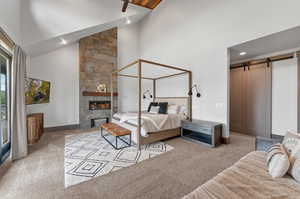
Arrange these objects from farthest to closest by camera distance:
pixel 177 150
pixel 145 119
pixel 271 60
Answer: pixel 271 60
pixel 145 119
pixel 177 150

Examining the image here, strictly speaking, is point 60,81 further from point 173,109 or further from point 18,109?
point 173,109

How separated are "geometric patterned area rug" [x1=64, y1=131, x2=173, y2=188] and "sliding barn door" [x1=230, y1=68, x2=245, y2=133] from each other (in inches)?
118

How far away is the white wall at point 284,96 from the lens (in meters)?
3.52

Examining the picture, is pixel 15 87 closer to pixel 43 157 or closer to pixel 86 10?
pixel 43 157

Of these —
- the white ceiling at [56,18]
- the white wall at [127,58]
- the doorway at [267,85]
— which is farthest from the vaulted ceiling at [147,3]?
the doorway at [267,85]

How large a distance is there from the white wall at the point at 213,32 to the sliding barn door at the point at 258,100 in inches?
57.4

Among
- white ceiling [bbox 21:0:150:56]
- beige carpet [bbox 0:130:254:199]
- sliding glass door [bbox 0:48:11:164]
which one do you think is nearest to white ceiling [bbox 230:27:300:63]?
beige carpet [bbox 0:130:254:199]

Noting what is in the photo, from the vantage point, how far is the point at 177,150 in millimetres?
3133

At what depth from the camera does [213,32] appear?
389cm

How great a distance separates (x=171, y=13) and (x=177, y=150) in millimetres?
5320

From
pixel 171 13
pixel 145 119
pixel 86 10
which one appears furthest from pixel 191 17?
pixel 145 119

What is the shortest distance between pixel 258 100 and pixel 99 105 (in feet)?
20.1

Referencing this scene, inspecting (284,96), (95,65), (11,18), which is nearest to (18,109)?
(11,18)

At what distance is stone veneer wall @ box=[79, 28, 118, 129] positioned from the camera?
5.40m
